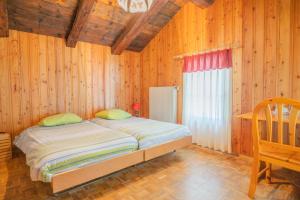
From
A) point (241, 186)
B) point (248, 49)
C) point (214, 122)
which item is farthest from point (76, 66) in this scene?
point (241, 186)

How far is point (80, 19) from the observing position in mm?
2889

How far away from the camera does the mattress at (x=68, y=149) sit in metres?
1.63

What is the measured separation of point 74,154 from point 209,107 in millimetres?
2380

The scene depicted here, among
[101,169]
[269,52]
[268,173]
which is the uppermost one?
[269,52]

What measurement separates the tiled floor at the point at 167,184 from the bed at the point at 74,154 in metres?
0.23

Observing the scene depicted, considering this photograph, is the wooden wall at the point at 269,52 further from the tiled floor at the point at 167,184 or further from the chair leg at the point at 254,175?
the chair leg at the point at 254,175

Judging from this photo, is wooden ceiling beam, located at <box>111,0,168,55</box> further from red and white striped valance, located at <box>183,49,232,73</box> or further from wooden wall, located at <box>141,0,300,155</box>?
red and white striped valance, located at <box>183,49,232,73</box>

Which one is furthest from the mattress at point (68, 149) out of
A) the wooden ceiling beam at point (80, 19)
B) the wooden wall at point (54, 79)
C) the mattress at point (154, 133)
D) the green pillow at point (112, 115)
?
the wooden ceiling beam at point (80, 19)

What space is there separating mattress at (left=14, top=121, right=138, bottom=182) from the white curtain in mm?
1599

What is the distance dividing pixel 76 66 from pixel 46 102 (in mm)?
918

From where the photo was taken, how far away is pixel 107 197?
71.3 inches

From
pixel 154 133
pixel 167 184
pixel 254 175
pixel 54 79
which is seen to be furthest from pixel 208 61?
pixel 54 79

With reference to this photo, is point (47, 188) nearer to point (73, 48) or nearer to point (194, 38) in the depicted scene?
point (73, 48)

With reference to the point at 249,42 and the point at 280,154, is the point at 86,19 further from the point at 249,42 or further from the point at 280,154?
the point at 280,154
